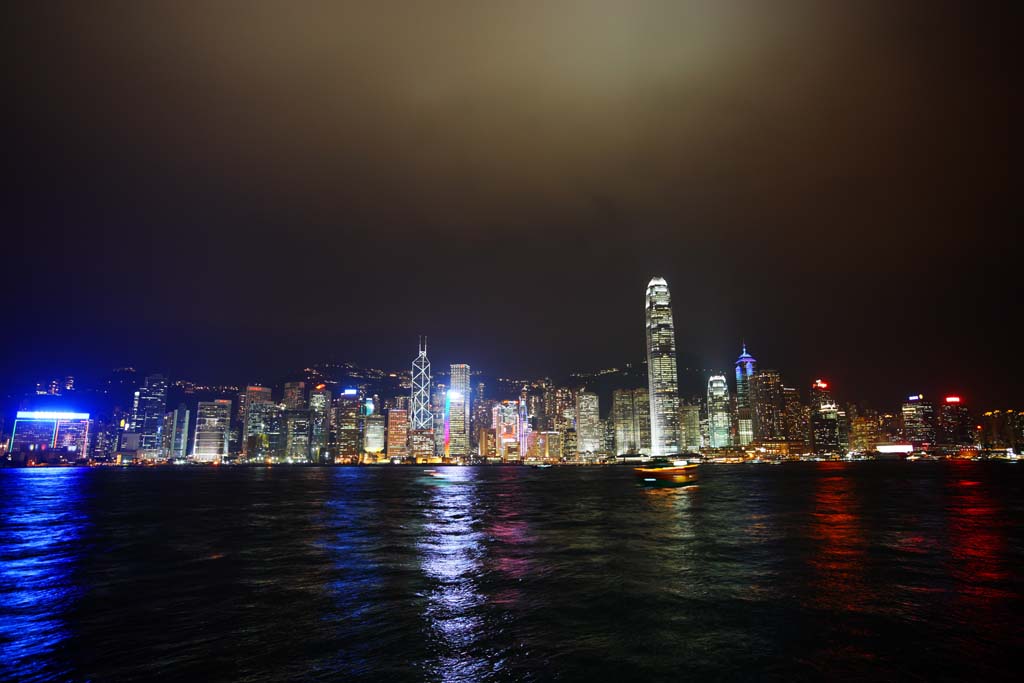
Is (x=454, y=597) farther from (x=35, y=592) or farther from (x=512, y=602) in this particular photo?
(x=35, y=592)

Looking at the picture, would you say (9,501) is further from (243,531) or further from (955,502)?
(955,502)

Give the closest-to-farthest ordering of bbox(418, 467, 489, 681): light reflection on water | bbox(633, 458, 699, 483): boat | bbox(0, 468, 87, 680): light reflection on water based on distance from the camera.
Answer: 1. bbox(418, 467, 489, 681): light reflection on water
2. bbox(0, 468, 87, 680): light reflection on water
3. bbox(633, 458, 699, 483): boat

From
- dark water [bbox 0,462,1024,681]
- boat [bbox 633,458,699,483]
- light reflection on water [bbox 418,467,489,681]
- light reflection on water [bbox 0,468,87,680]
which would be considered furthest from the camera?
boat [bbox 633,458,699,483]

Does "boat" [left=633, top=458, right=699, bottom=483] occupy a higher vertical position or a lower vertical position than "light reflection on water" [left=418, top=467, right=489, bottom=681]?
lower

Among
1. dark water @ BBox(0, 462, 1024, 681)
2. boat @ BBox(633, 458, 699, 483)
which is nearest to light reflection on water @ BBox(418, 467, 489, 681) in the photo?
dark water @ BBox(0, 462, 1024, 681)

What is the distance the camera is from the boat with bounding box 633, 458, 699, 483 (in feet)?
317

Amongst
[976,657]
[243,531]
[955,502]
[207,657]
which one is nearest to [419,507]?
Result: [243,531]

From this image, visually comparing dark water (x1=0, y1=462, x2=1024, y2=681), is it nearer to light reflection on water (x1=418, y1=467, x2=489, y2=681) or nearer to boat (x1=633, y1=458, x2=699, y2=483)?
light reflection on water (x1=418, y1=467, x2=489, y2=681)

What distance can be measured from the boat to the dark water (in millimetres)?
59552

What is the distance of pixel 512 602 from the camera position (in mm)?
17719

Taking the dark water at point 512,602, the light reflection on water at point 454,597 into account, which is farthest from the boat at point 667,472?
the light reflection on water at point 454,597

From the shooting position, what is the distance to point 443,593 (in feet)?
62.3

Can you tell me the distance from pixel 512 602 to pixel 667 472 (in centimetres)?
8464

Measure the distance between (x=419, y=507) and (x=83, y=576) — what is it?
33614 mm
